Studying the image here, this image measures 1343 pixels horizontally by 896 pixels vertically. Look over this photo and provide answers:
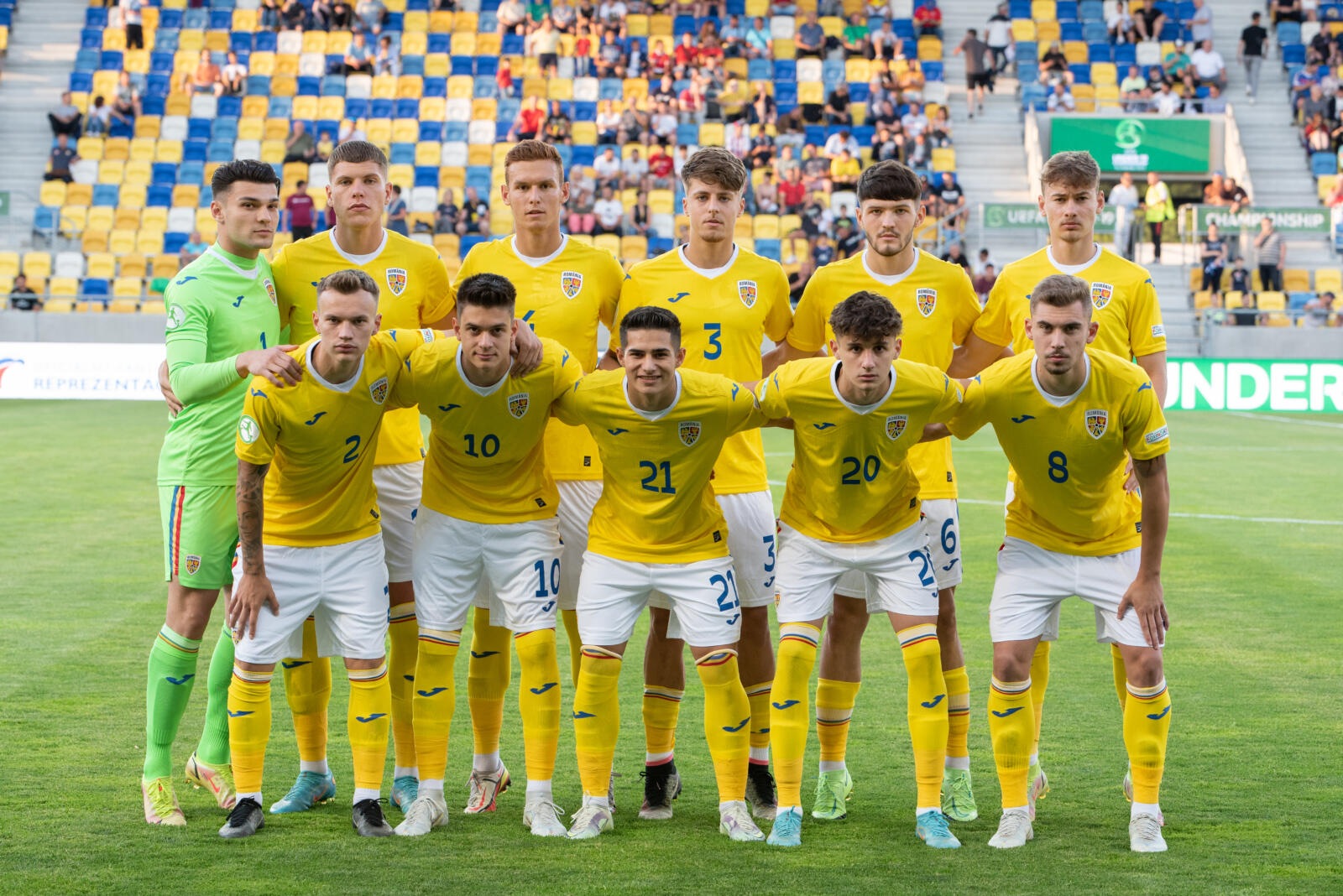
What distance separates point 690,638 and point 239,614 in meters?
1.55

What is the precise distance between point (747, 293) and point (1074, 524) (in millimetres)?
1515

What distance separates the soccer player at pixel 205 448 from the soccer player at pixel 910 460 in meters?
2.14

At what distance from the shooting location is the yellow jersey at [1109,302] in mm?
5352

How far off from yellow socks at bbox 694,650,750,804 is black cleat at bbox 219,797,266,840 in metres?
1.58

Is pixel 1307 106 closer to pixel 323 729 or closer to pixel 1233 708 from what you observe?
pixel 1233 708

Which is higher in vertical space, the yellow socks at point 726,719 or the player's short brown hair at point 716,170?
the player's short brown hair at point 716,170

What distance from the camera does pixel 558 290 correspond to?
5.46 meters

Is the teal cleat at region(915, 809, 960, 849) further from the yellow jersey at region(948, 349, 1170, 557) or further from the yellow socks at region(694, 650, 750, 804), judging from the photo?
the yellow jersey at region(948, 349, 1170, 557)

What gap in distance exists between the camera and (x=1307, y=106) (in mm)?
28250

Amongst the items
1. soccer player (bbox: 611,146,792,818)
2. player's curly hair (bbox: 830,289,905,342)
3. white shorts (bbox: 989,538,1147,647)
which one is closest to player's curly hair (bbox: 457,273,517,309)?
soccer player (bbox: 611,146,792,818)

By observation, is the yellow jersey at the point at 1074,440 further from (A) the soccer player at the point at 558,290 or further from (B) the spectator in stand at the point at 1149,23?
(B) the spectator in stand at the point at 1149,23

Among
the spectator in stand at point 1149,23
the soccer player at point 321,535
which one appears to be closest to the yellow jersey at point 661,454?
the soccer player at point 321,535

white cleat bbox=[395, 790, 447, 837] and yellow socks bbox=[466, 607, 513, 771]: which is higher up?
yellow socks bbox=[466, 607, 513, 771]

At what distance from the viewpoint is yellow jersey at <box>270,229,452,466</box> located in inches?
215
